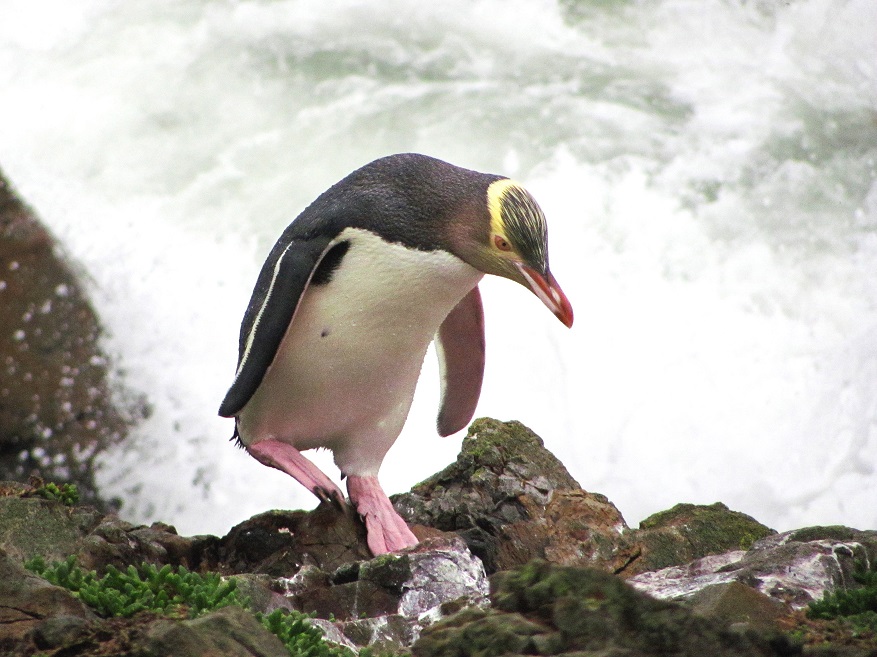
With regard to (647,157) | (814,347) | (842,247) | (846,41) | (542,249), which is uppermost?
(846,41)

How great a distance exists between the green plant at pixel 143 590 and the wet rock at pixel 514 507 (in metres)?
1.24

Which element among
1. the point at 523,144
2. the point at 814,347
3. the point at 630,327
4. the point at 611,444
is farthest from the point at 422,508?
the point at 523,144

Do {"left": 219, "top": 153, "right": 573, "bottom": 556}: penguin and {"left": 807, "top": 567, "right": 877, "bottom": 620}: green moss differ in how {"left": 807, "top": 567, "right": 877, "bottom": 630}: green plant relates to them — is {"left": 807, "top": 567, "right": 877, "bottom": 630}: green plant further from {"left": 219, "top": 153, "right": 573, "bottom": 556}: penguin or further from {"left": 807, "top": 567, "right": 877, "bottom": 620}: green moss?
{"left": 219, "top": 153, "right": 573, "bottom": 556}: penguin

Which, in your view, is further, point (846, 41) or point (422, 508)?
point (846, 41)

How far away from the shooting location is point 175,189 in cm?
867

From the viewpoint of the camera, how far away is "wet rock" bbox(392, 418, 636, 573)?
382 cm

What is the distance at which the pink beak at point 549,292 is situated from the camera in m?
3.46

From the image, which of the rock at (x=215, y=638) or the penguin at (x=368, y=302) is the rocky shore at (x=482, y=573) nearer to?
the rock at (x=215, y=638)

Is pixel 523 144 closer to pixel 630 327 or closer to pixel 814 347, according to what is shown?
pixel 630 327

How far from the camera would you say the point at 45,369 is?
6.44 meters

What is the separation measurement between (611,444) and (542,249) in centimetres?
407

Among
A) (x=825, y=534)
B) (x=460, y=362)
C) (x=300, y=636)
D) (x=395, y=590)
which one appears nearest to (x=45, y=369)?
(x=460, y=362)

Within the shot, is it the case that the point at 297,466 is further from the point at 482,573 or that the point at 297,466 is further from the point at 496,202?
the point at 496,202

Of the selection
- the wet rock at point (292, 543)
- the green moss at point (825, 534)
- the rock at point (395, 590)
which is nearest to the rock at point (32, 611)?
the rock at point (395, 590)
